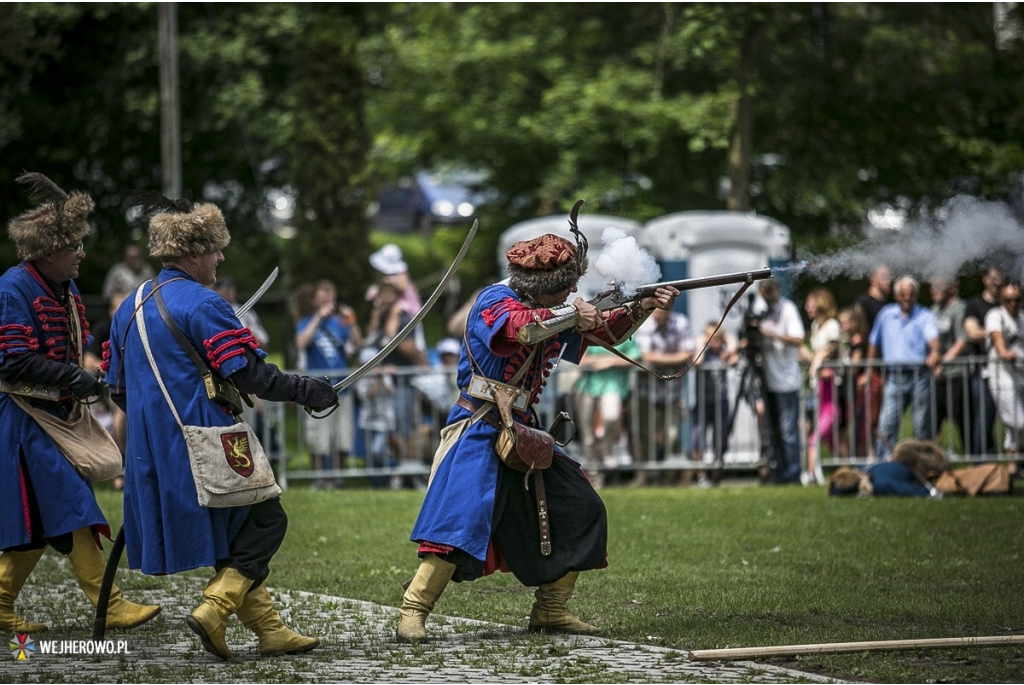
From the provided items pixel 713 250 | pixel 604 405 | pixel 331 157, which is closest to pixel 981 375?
pixel 713 250

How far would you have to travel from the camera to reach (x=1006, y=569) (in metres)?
8.45

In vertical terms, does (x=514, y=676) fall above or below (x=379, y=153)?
below

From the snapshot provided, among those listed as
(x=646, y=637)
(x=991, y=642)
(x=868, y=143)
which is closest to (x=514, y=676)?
(x=646, y=637)

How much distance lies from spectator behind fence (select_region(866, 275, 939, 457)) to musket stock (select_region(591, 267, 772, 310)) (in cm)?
670

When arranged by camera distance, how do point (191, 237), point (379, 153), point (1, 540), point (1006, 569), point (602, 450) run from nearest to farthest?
point (191, 237), point (1, 540), point (1006, 569), point (602, 450), point (379, 153)

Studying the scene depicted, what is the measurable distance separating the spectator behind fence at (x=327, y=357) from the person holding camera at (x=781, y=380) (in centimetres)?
380

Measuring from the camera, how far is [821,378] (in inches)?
523

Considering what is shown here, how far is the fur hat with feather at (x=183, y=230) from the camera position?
6137 mm

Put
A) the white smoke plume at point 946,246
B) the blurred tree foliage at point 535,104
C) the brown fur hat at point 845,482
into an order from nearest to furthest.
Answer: the white smoke plume at point 946,246
the brown fur hat at point 845,482
the blurred tree foliage at point 535,104

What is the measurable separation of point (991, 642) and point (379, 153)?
1766 centimetres

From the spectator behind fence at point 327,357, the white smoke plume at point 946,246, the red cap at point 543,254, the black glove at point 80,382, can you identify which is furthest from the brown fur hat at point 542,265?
the spectator behind fence at point 327,357

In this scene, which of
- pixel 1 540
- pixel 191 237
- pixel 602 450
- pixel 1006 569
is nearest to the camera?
pixel 191 237

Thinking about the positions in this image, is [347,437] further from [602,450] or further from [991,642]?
[991,642]

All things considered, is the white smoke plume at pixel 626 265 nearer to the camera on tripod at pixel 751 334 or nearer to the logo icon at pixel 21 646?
the logo icon at pixel 21 646
